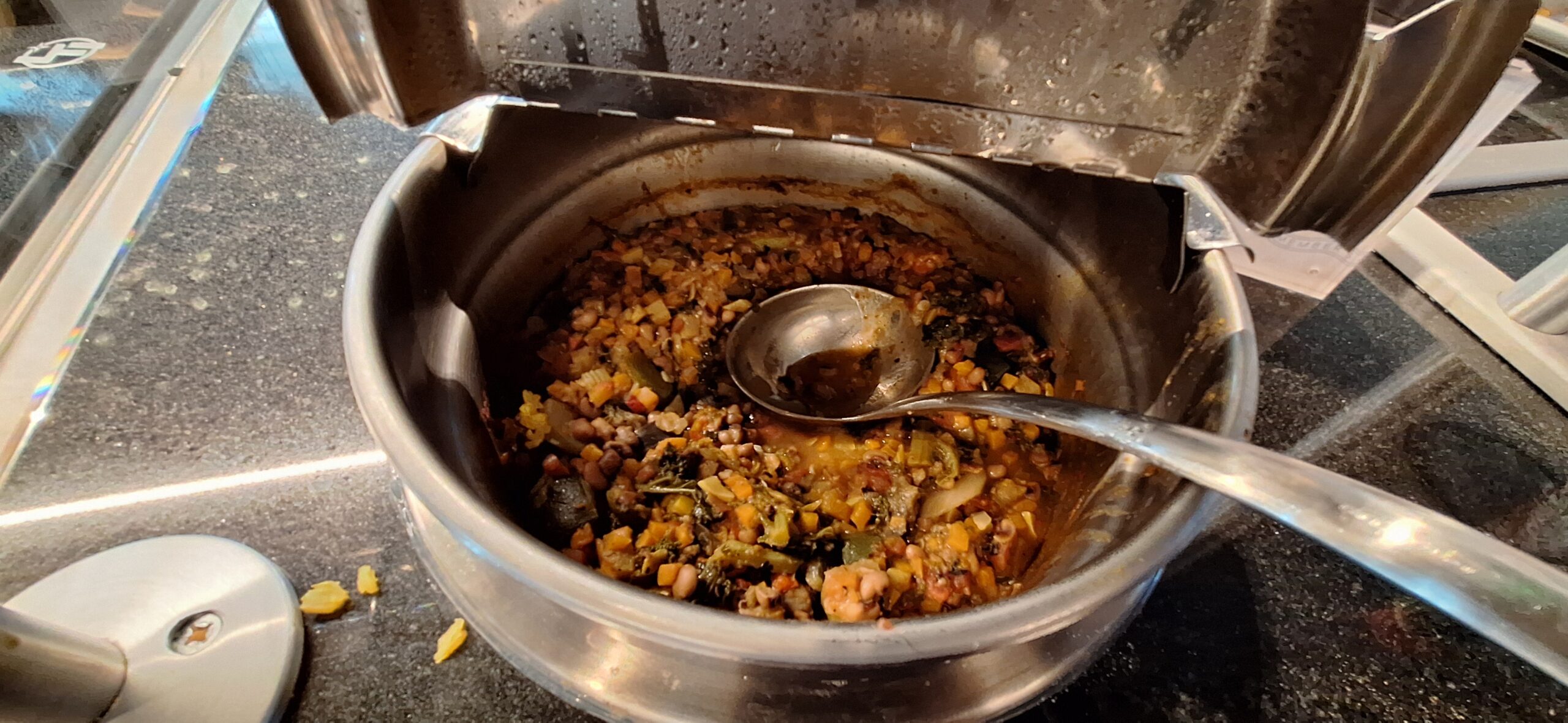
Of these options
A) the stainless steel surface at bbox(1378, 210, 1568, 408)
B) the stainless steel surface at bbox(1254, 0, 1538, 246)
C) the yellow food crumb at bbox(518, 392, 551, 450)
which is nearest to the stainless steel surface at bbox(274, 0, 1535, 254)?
the stainless steel surface at bbox(1254, 0, 1538, 246)

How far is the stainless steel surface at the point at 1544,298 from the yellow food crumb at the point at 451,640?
4.92ft

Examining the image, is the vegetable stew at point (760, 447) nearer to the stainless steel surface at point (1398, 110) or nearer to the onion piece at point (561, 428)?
the onion piece at point (561, 428)

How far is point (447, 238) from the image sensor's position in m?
0.92

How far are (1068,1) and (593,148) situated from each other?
70 cm

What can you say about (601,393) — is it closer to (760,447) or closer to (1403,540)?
(760,447)

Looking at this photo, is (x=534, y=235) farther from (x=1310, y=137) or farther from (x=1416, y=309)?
(x=1416, y=309)

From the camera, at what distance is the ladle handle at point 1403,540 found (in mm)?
452

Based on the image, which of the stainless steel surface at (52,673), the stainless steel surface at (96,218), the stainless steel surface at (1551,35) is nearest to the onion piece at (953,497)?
the stainless steel surface at (52,673)

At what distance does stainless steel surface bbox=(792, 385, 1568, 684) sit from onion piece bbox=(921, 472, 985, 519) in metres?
0.31

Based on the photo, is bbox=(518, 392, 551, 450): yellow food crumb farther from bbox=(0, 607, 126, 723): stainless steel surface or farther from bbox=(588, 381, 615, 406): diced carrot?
bbox=(0, 607, 126, 723): stainless steel surface

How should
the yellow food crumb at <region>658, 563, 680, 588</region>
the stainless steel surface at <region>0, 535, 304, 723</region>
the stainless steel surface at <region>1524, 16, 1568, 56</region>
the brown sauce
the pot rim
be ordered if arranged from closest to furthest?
the pot rim < the stainless steel surface at <region>0, 535, 304, 723</region> < the yellow food crumb at <region>658, 563, 680, 588</region> < the brown sauce < the stainless steel surface at <region>1524, 16, 1568, 56</region>

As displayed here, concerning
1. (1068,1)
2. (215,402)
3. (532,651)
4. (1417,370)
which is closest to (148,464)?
(215,402)

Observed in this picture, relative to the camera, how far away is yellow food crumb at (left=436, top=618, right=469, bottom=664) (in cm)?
79

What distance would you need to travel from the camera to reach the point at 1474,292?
48.3 inches
